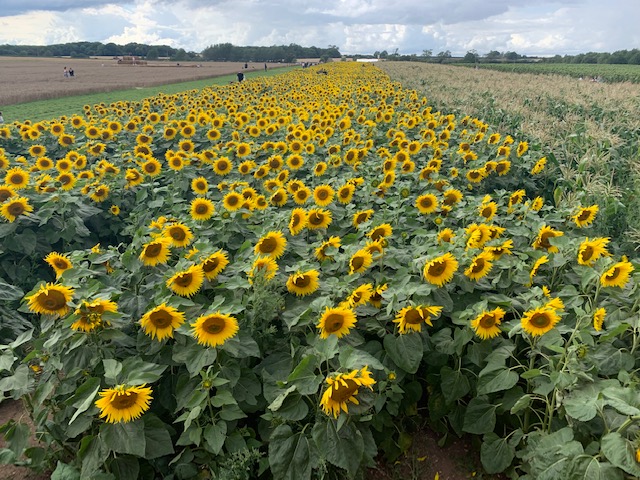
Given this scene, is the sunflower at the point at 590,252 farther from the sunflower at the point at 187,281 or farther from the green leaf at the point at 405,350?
the sunflower at the point at 187,281

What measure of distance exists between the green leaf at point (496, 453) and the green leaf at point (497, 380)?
30 cm

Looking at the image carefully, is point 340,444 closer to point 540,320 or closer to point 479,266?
point 540,320

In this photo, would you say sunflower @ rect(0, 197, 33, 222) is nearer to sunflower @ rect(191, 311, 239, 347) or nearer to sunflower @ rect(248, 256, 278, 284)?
sunflower @ rect(248, 256, 278, 284)

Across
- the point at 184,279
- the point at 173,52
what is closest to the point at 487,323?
the point at 184,279

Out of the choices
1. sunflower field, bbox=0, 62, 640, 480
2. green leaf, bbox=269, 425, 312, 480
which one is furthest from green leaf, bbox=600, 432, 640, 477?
green leaf, bbox=269, 425, 312, 480

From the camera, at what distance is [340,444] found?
2.23m

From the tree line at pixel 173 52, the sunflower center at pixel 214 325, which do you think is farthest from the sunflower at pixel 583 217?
the tree line at pixel 173 52

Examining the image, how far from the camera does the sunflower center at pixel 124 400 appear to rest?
2178 mm

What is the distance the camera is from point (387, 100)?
39.1 feet

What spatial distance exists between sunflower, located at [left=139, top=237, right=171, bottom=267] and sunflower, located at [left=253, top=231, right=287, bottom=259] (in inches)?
25.0

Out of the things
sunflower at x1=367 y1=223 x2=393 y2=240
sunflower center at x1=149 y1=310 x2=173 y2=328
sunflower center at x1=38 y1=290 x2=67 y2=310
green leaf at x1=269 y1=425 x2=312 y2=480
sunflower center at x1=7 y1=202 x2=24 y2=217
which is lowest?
green leaf at x1=269 y1=425 x2=312 y2=480

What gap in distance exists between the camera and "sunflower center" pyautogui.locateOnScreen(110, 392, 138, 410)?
85.7 inches

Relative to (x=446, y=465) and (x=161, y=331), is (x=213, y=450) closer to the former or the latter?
(x=161, y=331)

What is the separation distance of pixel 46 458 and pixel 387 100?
1109 centimetres
